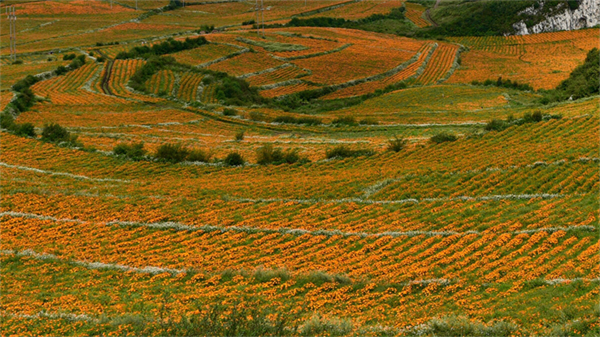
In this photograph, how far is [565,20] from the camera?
195000mm

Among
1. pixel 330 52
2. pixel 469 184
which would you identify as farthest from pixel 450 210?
pixel 330 52

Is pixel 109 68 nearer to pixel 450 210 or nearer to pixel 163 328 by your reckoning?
pixel 450 210

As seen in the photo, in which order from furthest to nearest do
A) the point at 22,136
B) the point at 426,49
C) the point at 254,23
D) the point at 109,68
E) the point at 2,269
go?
the point at 254,23, the point at 426,49, the point at 109,68, the point at 22,136, the point at 2,269

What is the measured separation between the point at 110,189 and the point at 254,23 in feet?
497

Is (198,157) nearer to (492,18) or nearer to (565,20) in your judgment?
(492,18)

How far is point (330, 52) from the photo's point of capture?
479ft

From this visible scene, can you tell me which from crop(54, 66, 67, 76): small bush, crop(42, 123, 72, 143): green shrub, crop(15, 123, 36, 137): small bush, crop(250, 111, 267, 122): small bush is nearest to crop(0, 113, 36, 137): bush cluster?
crop(15, 123, 36, 137): small bush

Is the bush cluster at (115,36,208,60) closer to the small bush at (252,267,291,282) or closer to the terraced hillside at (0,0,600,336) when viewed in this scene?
the terraced hillside at (0,0,600,336)

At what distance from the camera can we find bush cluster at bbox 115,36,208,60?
441 ft

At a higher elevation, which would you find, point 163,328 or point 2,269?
point 163,328

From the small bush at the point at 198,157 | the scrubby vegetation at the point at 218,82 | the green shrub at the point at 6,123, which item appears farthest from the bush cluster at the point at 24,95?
the small bush at the point at 198,157

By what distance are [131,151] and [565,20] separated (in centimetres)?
17269

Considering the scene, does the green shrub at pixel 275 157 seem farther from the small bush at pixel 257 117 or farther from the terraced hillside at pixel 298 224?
the small bush at pixel 257 117

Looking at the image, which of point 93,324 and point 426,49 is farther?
point 426,49
